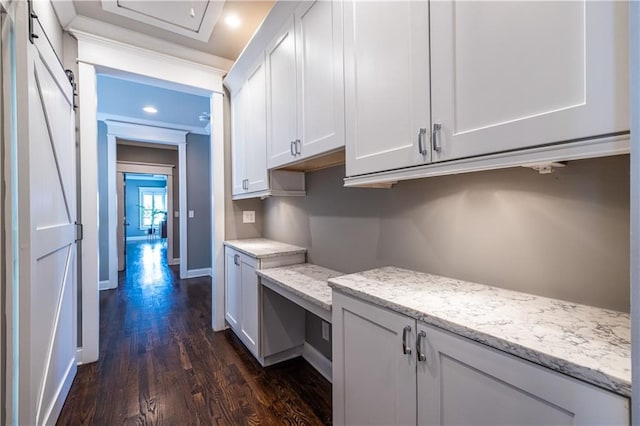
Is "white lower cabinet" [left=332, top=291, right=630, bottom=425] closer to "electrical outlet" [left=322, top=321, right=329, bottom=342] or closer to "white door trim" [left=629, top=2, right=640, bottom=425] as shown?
"white door trim" [left=629, top=2, right=640, bottom=425]

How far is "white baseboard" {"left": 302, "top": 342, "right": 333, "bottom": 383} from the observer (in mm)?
2027

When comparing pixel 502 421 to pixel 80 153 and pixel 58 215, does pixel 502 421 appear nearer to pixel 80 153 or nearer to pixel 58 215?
pixel 58 215

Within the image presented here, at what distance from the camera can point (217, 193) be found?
291cm

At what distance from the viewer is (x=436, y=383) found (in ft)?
2.90

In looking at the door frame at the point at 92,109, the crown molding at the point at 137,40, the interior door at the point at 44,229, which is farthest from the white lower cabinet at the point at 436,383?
the crown molding at the point at 137,40

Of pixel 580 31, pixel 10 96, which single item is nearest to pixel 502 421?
pixel 580 31

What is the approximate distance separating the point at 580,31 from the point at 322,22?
1200 mm

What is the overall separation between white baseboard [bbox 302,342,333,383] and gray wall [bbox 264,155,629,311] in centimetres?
78

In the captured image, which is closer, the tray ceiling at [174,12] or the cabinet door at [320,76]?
the cabinet door at [320,76]

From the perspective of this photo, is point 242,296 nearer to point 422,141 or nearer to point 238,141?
point 238,141

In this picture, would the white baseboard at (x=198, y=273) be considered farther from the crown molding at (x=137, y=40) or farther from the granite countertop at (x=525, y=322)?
the granite countertop at (x=525, y=322)

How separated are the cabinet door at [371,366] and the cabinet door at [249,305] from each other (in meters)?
0.99

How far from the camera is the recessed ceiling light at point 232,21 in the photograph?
222cm

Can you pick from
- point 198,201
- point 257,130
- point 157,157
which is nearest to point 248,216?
point 257,130
